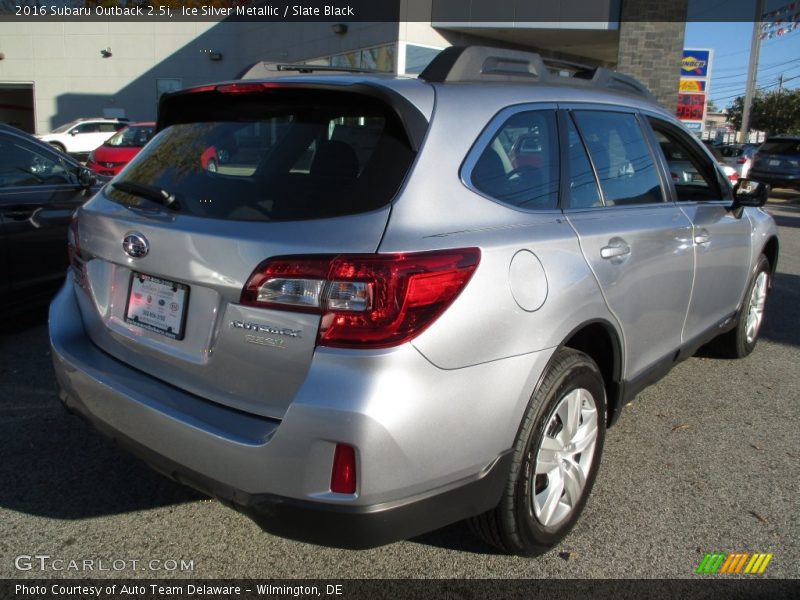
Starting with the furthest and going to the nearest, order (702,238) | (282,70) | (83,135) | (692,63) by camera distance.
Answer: (83,135)
(692,63)
(702,238)
(282,70)

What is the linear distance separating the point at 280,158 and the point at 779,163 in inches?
867

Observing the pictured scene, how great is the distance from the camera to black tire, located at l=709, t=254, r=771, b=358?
15.5 ft

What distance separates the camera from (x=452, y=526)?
2896 millimetres

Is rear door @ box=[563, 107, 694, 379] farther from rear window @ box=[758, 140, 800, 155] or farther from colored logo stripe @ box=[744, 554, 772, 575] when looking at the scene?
rear window @ box=[758, 140, 800, 155]

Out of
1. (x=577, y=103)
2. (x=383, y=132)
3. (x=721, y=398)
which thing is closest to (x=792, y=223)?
(x=721, y=398)

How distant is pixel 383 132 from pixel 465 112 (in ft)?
1.05

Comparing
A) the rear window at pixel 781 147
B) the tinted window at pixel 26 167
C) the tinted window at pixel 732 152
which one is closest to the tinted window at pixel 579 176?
the tinted window at pixel 26 167

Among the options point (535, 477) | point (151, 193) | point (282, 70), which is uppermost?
point (282, 70)

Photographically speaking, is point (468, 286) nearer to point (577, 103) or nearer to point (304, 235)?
point (304, 235)

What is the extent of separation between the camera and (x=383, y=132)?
2.31 m

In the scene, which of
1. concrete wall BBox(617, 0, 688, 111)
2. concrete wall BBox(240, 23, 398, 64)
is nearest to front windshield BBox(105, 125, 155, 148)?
concrete wall BBox(240, 23, 398, 64)

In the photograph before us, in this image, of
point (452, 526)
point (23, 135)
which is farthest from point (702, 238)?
point (23, 135)

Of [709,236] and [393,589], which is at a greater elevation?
[709,236]

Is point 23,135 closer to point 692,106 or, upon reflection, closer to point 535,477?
point 535,477
